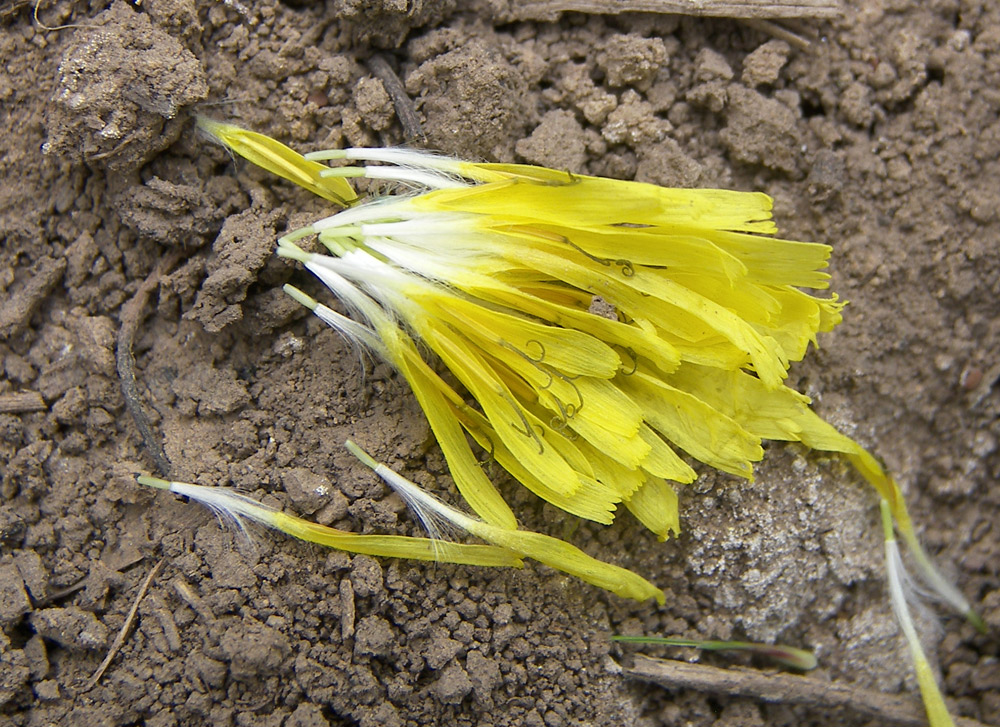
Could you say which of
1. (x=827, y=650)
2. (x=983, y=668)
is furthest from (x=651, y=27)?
(x=983, y=668)

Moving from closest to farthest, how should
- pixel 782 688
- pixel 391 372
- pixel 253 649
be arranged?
pixel 253 649, pixel 391 372, pixel 782 688

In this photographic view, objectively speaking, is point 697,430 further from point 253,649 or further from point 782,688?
point 253,649

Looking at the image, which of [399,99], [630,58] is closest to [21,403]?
[399,99]

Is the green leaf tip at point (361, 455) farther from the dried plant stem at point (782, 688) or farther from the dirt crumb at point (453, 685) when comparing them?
the dried plant stem at point (782, 688)

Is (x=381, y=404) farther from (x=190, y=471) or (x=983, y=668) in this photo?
(x=983, y=668)

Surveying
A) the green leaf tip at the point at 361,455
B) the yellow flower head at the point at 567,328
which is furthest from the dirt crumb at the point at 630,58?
the green leaf tip at the point at 361,455

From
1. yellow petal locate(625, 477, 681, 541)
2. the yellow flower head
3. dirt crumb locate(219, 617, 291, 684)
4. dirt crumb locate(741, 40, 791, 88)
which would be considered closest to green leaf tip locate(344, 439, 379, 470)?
the yellow flower head
